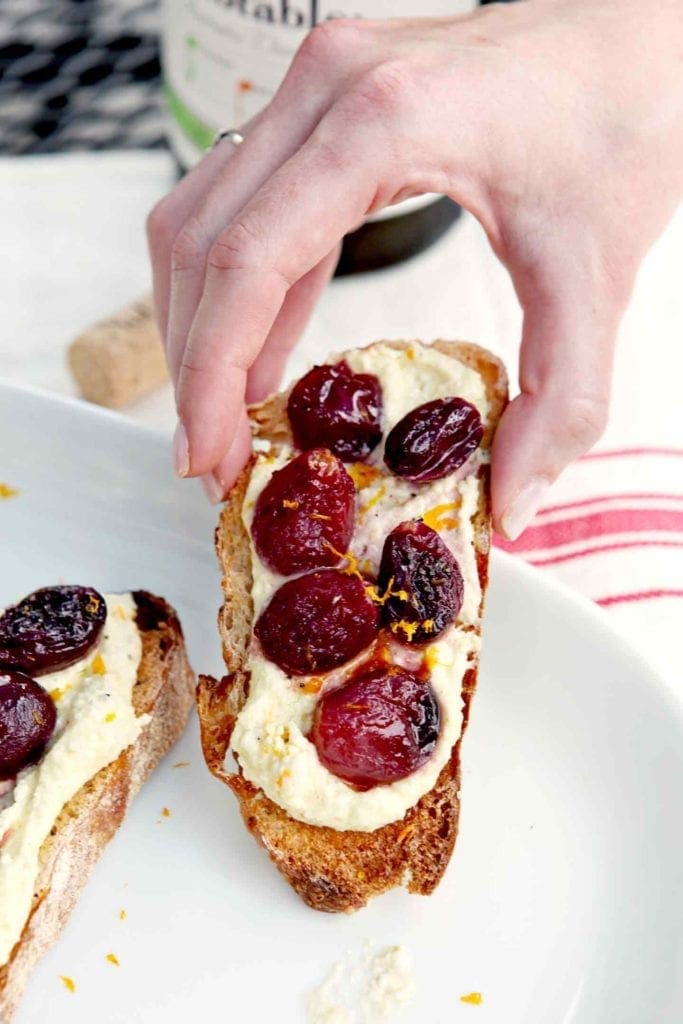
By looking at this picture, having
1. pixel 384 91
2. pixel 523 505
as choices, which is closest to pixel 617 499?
pixel 523 505

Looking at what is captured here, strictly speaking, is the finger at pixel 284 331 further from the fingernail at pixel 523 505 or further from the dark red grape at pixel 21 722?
the dark red grape at pixel 21 722

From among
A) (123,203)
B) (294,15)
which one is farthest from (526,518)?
(123,203)

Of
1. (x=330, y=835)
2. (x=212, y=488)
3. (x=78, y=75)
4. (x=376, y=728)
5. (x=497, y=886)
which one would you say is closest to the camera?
(x=376, y=728)

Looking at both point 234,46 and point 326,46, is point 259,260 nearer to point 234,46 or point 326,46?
point 326,46

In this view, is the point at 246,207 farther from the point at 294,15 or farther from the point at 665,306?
the point at 665,306

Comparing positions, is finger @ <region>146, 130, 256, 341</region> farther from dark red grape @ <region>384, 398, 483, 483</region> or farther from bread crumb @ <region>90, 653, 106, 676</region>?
bread crumb @ <region>90, 653, 106, 676</region>

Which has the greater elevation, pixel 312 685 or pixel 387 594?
pixel 387 594

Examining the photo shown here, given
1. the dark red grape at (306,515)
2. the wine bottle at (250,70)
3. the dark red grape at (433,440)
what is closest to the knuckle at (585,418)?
the dark red grape at (433,440)
